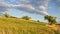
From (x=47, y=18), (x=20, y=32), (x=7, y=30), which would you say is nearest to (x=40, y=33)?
(x=20, y=32)

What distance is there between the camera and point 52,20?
98.9 ft

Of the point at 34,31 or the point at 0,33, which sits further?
the point at 34,31

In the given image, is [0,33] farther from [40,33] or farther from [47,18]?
[47,18]

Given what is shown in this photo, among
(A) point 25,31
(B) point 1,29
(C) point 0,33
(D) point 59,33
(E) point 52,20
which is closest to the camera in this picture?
(C) point 0,33

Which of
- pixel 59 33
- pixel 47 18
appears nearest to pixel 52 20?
pixel 47 18

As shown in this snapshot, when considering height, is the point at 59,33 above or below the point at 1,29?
below

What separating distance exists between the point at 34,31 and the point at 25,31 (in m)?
1.17

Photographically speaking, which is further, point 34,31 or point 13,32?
point 34,31

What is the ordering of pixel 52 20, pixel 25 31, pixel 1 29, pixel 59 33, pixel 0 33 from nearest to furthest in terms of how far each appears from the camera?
1. pixel 0 33
2. pixel 1 29
3. pixel 25 31
4. pixel 59 33
5. pixel 52 20

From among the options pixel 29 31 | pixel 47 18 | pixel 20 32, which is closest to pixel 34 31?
pixel 29 31

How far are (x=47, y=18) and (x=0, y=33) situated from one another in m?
17.3

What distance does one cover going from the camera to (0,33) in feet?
45.2

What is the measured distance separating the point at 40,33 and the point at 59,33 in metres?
3.15

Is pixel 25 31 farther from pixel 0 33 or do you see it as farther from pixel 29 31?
pixel 0 33
